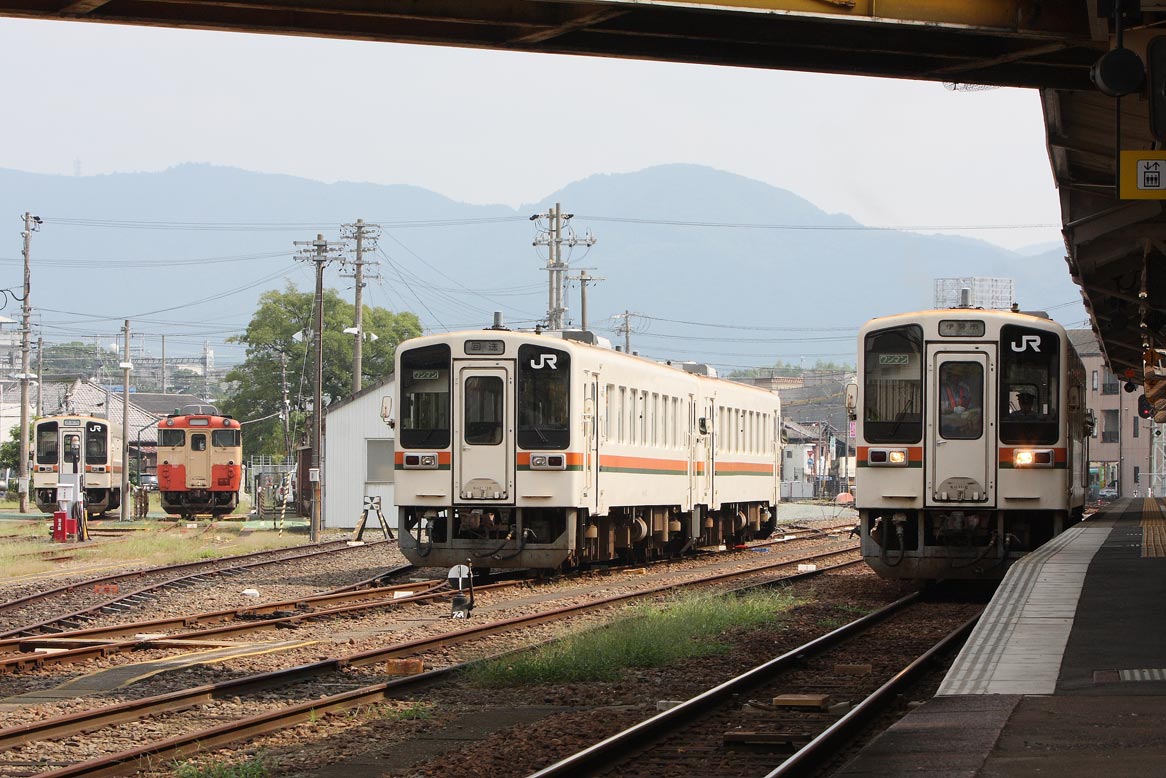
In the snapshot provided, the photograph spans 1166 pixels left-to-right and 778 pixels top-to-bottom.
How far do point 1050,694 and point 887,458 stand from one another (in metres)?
8.64

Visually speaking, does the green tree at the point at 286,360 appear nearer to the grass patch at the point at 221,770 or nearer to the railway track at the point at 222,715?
the railway track at the point at 222,715

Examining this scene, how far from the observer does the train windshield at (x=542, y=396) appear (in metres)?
19.0

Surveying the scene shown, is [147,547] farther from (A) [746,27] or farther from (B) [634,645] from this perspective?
(A) [746,27]

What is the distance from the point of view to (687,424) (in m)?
24.5

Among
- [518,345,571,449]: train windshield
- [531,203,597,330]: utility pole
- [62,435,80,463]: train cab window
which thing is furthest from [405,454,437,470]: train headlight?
[531,203,597,330]: utility pole

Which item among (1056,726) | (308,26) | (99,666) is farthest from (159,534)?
(1056,726)

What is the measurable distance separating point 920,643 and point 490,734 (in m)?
5.35

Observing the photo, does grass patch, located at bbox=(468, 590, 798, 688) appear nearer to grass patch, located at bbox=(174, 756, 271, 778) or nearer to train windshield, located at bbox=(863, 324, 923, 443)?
train windshield, located at bbox=(863, 324, 923, 443)

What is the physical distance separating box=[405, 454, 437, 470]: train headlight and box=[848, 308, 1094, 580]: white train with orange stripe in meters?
5.23

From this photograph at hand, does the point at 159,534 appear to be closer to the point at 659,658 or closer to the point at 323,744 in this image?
the point at 659,658

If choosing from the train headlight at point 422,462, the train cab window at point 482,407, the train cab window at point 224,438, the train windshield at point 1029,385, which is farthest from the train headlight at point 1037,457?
the train cab window at point 224,438

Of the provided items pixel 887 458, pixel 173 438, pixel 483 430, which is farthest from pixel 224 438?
pixel 887 458

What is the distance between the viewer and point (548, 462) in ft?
62.0

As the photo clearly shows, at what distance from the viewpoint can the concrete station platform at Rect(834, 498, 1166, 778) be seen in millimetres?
6520
